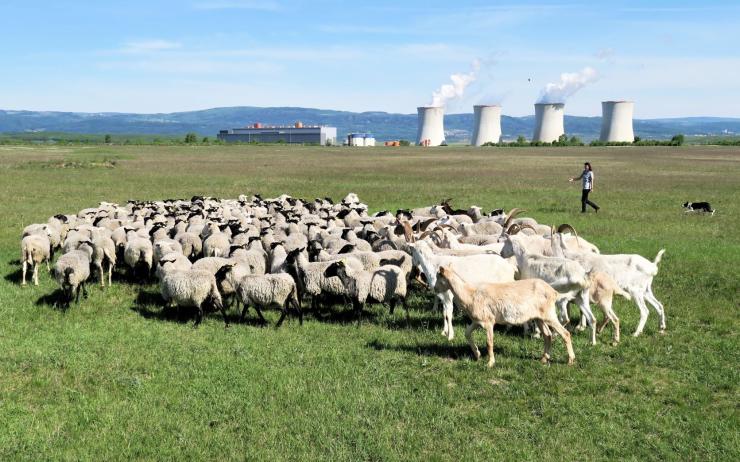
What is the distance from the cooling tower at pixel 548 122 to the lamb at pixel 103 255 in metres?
115

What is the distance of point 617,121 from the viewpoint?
4584 inches

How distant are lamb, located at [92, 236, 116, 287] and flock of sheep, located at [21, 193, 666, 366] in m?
0.03

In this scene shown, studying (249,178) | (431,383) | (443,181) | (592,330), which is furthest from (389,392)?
(249,178)

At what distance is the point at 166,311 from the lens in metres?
12.2

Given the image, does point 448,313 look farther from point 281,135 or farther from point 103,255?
point 281,135

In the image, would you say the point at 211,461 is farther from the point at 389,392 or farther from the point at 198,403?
the point at 389,392

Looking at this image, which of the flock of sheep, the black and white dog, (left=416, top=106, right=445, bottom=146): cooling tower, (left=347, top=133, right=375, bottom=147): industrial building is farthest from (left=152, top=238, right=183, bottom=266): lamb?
(left=347, top=133, right=375, bottom=147): industrial building

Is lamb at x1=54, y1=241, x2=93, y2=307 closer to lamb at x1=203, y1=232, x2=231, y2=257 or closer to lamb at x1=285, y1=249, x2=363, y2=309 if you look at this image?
lamb at x1=203, y1=232, x2=231, y2=257

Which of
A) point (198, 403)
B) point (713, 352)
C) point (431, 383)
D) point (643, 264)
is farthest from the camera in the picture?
point (643, 264)

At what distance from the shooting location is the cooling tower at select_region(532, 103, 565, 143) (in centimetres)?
12061

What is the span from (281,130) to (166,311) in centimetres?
17789

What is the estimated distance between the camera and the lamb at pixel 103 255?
46.5 ft

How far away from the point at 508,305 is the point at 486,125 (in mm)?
122521

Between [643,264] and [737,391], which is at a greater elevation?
[643,264]
